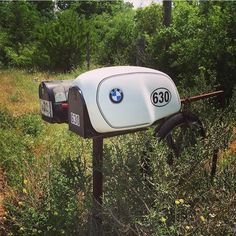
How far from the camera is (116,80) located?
113 inches

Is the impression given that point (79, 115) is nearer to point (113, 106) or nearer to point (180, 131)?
point (113, 106)

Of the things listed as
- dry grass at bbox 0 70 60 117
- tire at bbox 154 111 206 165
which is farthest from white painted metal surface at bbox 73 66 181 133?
dry grass at bbox 0 70 60 117

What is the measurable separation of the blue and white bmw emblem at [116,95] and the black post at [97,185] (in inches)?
15.2

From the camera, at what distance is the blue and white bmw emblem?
2.83m

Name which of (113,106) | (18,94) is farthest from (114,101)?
(18,94)

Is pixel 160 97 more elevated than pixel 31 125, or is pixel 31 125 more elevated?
pixel 160 97

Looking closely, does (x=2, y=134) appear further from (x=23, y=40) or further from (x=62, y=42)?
(x=23, y=40)

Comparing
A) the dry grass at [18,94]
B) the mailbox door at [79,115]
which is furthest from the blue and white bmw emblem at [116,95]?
the dry grass at [18,94]

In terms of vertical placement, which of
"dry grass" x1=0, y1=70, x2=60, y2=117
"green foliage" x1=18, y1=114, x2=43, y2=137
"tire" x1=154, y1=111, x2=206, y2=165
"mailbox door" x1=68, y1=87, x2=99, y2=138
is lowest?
"green foliage" x1=18, y1=114, x2=43, y2=137

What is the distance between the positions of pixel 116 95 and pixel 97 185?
767 millimetres

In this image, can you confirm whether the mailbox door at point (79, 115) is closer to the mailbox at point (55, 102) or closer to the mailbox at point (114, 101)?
the mailbox at point (114, 101)

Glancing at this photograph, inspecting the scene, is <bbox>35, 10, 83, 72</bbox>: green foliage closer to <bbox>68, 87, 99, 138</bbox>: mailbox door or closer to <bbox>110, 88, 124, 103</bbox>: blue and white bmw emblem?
<bbox>68, 87, 99, 138</bbox>: mailbox door

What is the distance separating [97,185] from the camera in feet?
10.5

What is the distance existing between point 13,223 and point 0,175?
1.11 m
